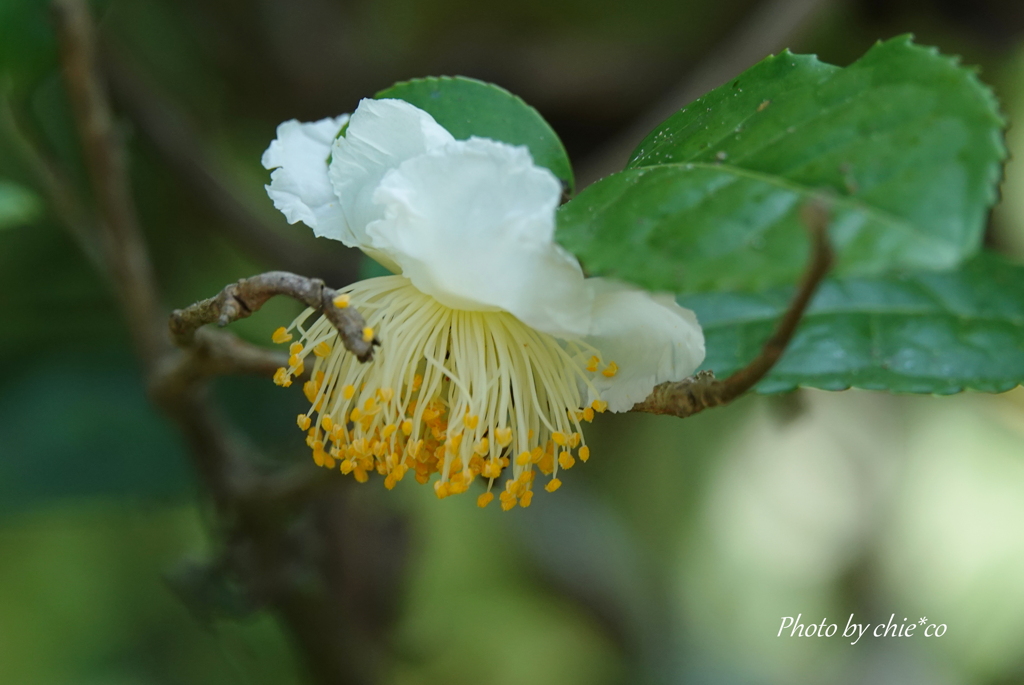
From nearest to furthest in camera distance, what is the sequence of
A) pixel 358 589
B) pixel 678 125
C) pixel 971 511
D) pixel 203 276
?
pixel 678 125 < pixel 358 589 < pixel 203 276 < pixel 971 511

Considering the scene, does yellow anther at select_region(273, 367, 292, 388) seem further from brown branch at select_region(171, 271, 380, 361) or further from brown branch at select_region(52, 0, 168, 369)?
brown branch at select_region(52, 0, 168, 369)

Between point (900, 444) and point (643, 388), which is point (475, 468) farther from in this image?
point (900, 444)

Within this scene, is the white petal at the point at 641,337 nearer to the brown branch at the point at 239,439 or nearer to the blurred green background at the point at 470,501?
the brown branch at the point at 239,439

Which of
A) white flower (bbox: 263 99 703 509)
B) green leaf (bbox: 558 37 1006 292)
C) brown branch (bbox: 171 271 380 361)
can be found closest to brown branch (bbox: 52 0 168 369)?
white flower (bbox: 263 99 703 509)

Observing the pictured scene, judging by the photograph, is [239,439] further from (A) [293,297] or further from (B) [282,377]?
(A) [293,297]

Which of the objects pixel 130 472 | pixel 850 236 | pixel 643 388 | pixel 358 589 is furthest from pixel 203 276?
pixel 850 236

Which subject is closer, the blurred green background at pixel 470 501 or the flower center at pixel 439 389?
Answer: the flower center at pixel 439 389

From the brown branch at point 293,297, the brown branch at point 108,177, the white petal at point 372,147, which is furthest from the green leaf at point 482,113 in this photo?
the brown branch at point 108,177

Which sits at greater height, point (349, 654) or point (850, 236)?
point (850, 236)
